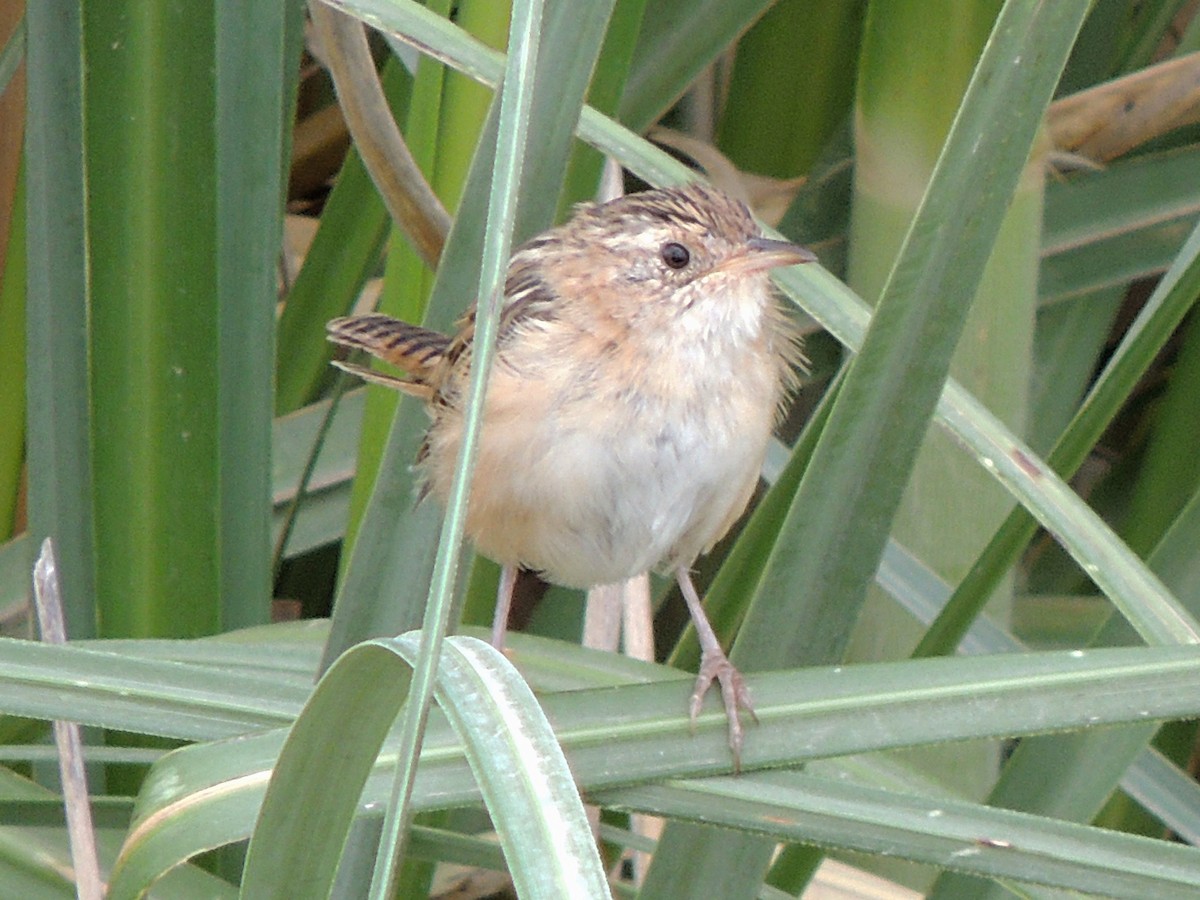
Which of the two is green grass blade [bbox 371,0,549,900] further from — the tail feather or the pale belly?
the tail feather

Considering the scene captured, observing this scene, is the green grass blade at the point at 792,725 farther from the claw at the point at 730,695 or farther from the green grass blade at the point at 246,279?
the green grass blade at the point at 246,279

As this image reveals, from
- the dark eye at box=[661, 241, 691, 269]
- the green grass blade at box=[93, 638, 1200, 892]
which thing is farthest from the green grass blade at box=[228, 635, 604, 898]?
the dark eye at box=[661, 241, 691, 269]

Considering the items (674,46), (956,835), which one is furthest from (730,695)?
(674,46)

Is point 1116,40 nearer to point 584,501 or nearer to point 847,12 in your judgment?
point 847,12

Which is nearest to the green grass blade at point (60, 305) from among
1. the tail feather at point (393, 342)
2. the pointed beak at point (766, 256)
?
the tail feather at point (393, 342)

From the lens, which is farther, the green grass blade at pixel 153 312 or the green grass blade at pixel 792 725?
the green grass blade at pixel 153 312

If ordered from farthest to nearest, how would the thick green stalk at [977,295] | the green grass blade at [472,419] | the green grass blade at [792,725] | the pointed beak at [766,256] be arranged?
the thick green stalk at [977,295] < the pointed beak at [766,256] < the green grass blade at [792,725] < the green grass blade at [472,419]

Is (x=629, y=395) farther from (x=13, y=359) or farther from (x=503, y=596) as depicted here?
(x=13, y=359)
